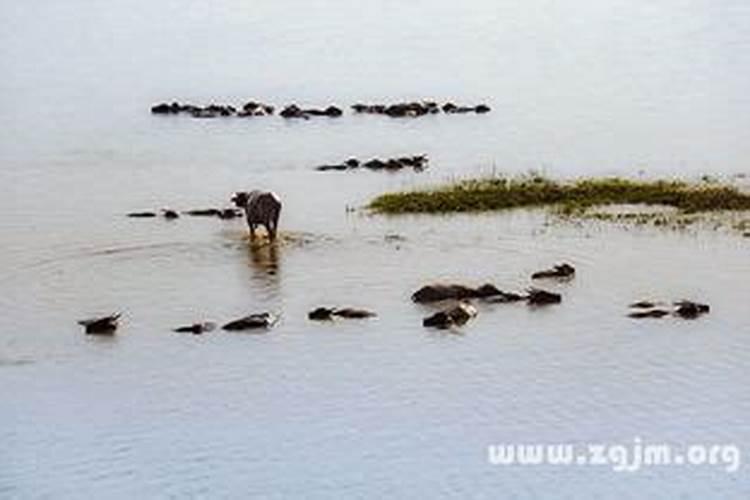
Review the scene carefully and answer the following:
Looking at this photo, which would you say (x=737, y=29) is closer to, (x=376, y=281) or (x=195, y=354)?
(x=376, y=281)

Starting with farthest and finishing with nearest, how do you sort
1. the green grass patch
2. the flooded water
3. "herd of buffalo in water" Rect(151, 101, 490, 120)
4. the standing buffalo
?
"herd of buffalo in water" Rect(151, 101, 490, 120)
the green grass patch
the standing buffalo
the flooded water

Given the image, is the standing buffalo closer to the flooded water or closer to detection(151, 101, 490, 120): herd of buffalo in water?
the flooded water

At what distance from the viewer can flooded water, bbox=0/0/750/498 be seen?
2358cm

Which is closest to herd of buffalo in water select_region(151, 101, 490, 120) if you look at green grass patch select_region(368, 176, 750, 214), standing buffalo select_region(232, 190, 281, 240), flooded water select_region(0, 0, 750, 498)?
flooded water select_region(0, 0, 750, 498)

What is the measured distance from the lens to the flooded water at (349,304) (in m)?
23.6

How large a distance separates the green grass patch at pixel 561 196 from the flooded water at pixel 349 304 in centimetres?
119

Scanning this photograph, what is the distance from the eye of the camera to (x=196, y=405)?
25.8 meters

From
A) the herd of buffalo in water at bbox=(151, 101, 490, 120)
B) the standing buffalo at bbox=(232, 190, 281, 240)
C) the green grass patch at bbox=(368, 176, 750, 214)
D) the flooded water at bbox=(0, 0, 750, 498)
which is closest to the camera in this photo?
the flooded water at bbox=(0, 0, 750, 498)

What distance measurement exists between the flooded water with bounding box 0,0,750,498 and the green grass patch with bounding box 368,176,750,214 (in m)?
1.19

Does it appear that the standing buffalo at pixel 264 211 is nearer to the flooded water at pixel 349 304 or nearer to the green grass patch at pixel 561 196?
the flooded water at pixel 349 304

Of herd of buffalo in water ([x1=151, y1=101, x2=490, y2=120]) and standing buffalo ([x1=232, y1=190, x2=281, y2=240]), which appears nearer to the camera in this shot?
standing buffalo ([x1=232, y1=190, x2=281, y2=240])

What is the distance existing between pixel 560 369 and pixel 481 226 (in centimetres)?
1042

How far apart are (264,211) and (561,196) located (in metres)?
7.85

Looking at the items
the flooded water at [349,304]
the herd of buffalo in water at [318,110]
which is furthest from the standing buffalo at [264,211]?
the herd of buffalo in water at [318,110]
